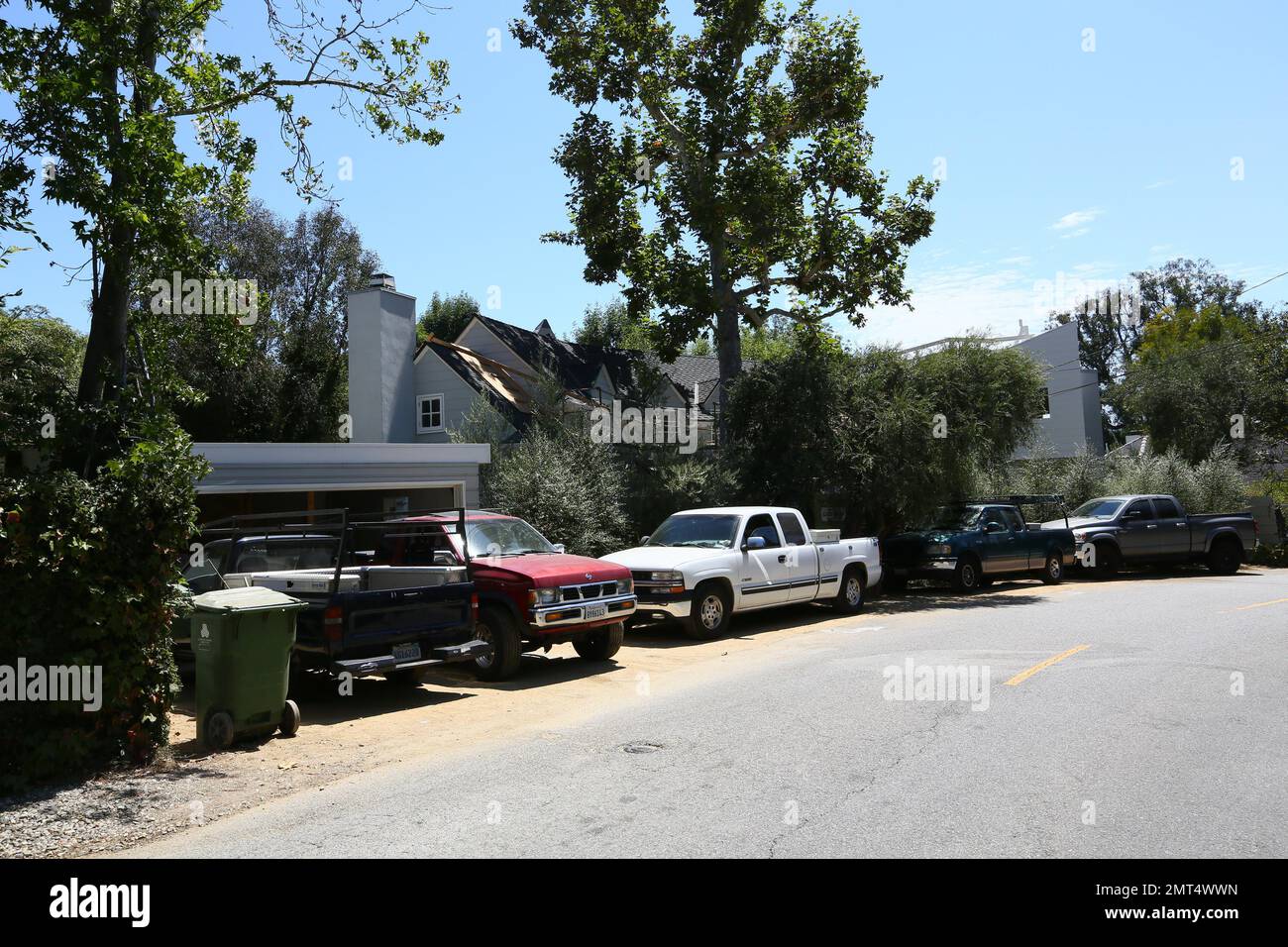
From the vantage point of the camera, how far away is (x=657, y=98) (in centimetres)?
2428

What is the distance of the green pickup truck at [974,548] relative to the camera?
20891 mm

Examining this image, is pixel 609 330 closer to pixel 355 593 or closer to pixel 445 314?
pixel 445 314

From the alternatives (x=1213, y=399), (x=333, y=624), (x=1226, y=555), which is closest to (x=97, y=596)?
(x=333, y=624)

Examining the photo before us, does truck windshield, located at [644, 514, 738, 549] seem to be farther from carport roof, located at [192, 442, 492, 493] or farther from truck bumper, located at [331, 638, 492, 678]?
carport roof, located at [192, 442, 492, 493]

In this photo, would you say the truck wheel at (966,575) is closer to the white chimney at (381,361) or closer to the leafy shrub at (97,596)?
the leafy shrub at (97,596)

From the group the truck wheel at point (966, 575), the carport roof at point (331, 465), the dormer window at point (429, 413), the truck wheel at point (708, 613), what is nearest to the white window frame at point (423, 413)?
the dormer window at point (429, 413)

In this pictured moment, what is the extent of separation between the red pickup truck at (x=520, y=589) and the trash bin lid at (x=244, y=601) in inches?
85.4

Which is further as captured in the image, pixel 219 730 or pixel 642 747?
pixel 219 730

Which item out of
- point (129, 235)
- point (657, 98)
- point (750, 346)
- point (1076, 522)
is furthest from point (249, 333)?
point (750, 346)

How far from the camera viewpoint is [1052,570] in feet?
75.5

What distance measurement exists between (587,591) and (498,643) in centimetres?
120
